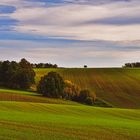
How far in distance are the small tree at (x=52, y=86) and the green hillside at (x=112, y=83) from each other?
371 inches

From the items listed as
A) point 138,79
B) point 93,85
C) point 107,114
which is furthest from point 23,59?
point 107,114

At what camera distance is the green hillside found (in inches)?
4176

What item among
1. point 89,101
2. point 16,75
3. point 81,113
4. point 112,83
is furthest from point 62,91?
point 81,113

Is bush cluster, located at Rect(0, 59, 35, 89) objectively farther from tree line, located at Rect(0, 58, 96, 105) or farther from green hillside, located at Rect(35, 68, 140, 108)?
green hillside, located at Rect(35, 68, 140, 108)

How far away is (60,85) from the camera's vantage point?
10819 centimetres

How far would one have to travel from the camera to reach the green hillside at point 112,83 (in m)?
106

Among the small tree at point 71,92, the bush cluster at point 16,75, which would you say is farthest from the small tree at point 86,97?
the bush cluster at point 16,75

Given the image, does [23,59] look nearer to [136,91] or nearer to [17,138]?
[136,91]

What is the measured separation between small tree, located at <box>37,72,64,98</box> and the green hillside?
941cm

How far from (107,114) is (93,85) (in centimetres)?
5338

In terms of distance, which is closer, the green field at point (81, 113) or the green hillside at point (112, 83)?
the green field at point (81, 113)

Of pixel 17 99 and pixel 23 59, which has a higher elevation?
pixel 23 59

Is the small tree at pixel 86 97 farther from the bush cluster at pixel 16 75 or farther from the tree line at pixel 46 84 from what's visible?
the bush cluster at pixel 16 75

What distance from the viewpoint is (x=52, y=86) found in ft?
350
